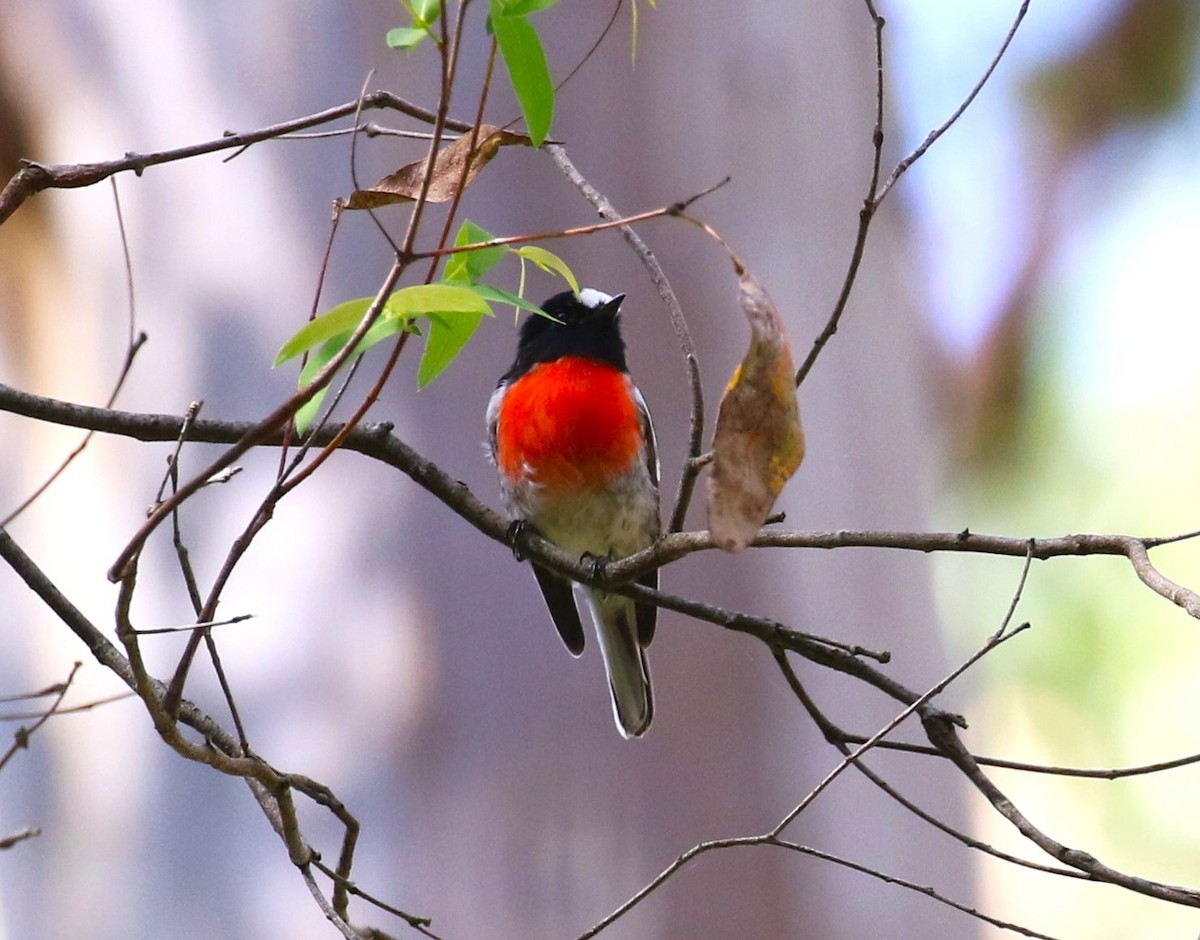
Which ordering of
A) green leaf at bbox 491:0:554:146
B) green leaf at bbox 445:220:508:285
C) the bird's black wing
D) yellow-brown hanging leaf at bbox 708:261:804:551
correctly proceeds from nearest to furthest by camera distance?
yellow-brown hanging leaf at bbox 708:261:804:551 < green leaf at bbox 491:0:554:146 < green leaf at bbox 445:220:508:285 < the bird's black wing

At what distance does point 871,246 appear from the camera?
12.7 feet

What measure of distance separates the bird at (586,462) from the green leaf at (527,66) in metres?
1.52

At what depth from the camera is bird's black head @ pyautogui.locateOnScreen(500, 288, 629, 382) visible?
253 centimetres

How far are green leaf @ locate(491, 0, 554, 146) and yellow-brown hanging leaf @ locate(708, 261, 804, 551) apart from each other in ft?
0.79

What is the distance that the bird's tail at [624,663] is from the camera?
2510 mm

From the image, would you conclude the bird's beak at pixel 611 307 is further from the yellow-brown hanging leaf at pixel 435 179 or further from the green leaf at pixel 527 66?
the green leaf at pixel 527 66

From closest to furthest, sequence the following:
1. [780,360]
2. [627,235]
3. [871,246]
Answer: [780,360], [627,235], [871,246]

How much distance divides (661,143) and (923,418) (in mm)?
1367

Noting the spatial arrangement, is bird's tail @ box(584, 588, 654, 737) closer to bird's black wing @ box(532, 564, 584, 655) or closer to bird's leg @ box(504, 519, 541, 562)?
bird's black wing @ box(532, 564, 584, 655)

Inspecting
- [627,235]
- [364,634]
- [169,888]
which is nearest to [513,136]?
[627,235]

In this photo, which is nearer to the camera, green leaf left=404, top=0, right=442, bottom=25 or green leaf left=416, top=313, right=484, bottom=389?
green leaf left=404, top=0, right=442, bottom=25

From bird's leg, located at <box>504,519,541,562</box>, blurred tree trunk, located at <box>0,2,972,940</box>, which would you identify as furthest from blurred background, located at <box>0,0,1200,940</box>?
bird's leg, located at <box>504,519,541,562</box>

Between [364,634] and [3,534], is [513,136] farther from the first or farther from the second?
[364,634]

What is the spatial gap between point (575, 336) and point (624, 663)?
71 cm
